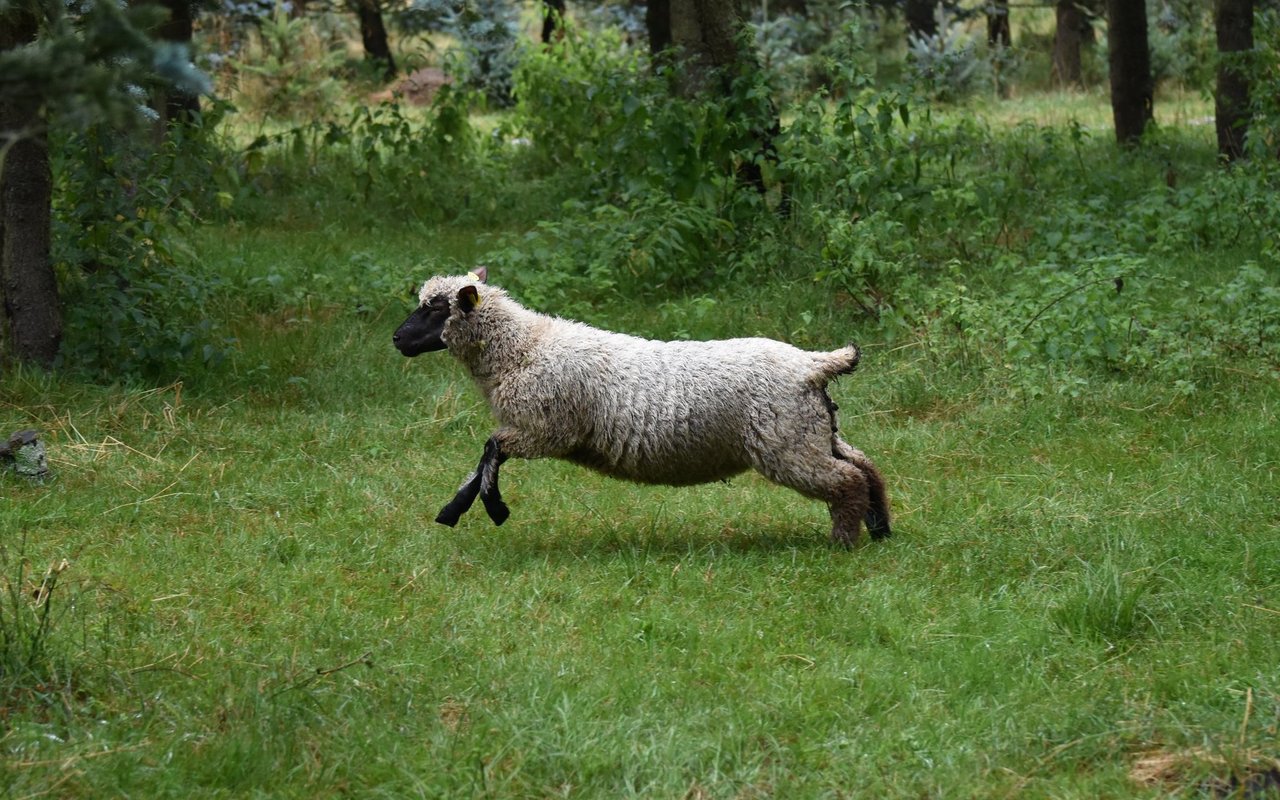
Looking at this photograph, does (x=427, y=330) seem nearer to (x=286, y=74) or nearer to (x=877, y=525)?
(x=877, y=525)

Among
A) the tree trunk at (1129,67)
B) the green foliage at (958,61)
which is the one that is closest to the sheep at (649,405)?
the tree trunk at (1129,67)

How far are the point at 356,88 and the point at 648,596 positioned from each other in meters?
16.9

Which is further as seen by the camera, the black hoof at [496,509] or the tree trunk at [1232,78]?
the tree trunk at [1232,78]

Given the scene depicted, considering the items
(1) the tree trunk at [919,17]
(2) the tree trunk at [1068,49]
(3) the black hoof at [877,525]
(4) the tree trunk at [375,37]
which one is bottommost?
(2) the tree trunk at [1068,49]

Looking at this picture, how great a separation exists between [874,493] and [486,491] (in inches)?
72.6

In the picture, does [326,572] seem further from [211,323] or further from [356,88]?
[356,88]

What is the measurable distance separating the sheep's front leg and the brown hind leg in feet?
5.33

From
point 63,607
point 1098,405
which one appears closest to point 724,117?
point 1098,405

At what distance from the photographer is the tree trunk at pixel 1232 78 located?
13.9m

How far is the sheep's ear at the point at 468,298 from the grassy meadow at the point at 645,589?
1.13 metres

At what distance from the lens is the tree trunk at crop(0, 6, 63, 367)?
8406mm

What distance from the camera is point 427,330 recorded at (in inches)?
275

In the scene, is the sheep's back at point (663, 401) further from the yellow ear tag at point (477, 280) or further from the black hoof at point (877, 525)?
the black hoof at point (877, 525)

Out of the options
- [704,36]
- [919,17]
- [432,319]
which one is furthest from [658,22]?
[919,17]
